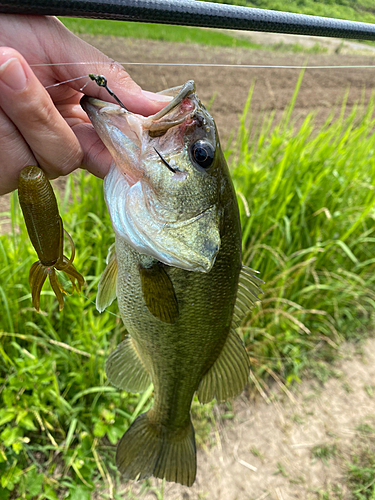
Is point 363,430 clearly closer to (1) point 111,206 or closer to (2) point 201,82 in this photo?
(1) point 111,206

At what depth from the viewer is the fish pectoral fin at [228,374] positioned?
1.43 m

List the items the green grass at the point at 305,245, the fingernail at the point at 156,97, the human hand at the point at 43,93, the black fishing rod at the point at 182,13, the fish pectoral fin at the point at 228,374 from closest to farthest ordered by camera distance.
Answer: the black fishing rod at the point at 182,13, the human hand at the point at 43,93, the fingernail at the point at 156,97, the fish pectoral fin at the point at 228,374, the green grass at the point at 305,245

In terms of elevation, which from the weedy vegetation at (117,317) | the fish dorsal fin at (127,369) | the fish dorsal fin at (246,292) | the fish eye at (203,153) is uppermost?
the fish eye at (203,153)

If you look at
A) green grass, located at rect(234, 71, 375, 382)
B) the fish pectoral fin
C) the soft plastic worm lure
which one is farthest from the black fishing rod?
green grass, located at rect(234, 71, 375, 382)

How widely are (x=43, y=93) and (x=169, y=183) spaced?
0.38 metres

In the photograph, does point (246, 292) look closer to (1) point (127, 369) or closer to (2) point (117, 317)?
(1) point (127, 369)

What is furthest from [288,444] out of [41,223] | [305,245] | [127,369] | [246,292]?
[41,223]

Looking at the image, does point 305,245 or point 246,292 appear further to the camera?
point 305,245

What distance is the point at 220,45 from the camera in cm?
169

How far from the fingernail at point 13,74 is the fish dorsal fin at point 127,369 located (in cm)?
91

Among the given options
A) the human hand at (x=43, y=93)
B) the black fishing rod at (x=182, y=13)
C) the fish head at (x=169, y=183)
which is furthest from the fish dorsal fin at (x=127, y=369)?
the black fishing rod at (x=182, y=13)

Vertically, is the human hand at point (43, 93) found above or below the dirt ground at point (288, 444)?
above

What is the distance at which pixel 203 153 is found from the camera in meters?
1.08

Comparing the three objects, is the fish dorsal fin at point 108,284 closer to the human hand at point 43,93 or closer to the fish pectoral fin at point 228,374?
the human hand at point 43,93
